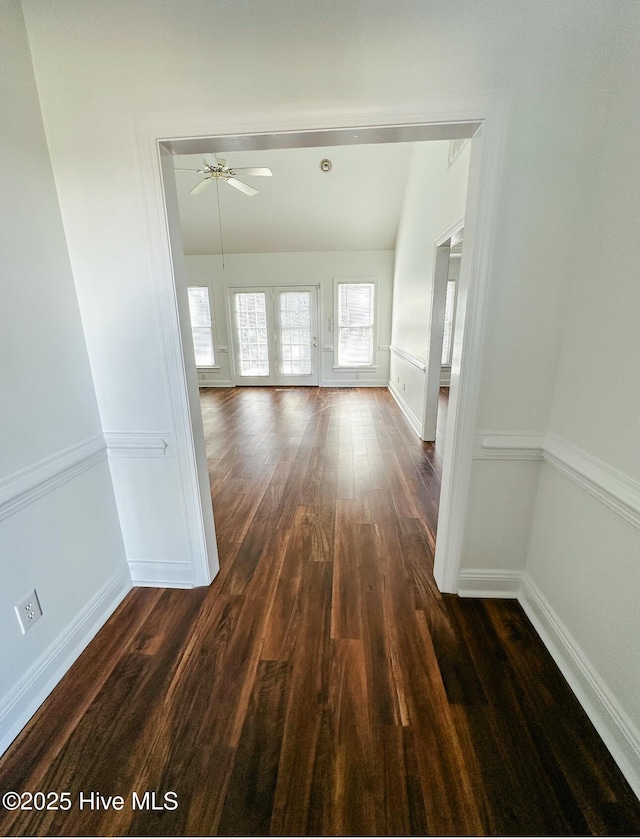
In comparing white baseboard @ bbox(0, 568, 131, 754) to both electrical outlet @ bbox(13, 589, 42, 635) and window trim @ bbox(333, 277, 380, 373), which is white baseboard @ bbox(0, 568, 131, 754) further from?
window trim @ bbox(333, 277, 380, 373)

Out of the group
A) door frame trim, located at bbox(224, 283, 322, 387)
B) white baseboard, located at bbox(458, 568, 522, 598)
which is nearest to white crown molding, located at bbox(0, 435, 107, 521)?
white baseboard, located at bbox(458, 568, 522, 598)

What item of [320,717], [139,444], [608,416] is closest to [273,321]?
[139,444]

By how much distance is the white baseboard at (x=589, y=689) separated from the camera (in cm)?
107

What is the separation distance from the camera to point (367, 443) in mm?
3986

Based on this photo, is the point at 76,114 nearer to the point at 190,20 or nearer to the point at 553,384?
the point at 190,20

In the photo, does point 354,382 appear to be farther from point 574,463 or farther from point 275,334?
point 574,463

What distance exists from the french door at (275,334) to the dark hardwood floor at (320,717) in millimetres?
5432

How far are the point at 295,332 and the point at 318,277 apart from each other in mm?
1153

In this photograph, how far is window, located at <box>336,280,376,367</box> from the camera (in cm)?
672

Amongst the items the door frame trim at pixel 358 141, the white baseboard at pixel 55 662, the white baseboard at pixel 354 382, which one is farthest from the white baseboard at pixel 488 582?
the white baseboard at pixel 354 382

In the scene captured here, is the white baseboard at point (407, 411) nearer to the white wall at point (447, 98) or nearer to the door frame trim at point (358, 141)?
the door frame trim at point (358, 141)

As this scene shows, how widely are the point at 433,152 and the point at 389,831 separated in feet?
16.1

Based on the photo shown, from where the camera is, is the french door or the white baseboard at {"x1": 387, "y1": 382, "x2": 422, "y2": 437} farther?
the french door

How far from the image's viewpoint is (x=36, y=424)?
4.33ft
